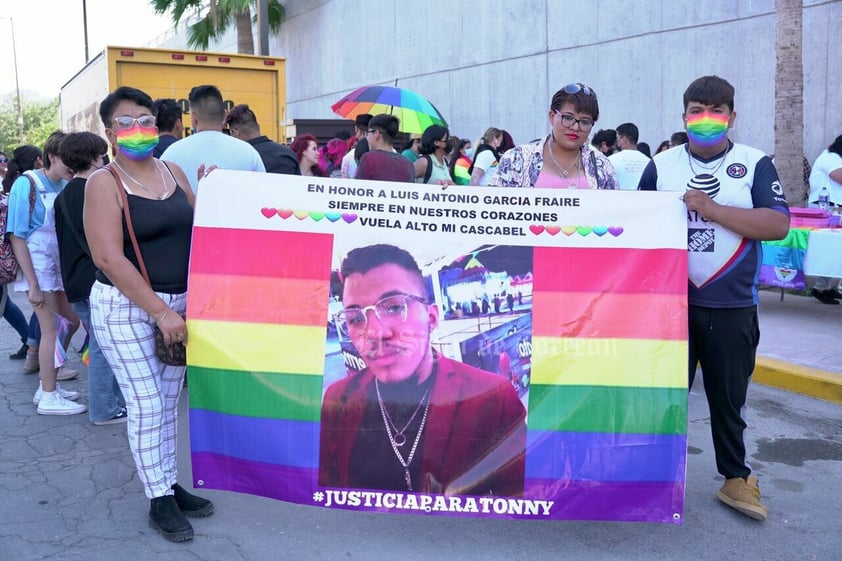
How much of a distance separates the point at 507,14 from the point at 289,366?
1422cm

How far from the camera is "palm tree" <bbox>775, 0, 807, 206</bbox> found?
9.90 metres

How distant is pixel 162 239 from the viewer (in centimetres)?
363

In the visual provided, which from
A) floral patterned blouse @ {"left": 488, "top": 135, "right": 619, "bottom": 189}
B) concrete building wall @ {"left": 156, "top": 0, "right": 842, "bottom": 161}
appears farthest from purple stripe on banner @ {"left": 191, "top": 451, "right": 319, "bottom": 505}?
concrete building wall @ {"left": 156, "top": 0, "right": 842, "bottom": 161}

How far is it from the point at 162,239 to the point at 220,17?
2168cm

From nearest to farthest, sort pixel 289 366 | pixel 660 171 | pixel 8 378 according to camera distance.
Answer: pixel 289 366 < pixel 660 171 < pixel 8 378

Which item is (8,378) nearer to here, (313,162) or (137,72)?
(313,162)

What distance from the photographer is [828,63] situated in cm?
1099

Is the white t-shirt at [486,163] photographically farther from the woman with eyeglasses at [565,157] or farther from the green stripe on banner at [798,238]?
the woman with eyeglasses at [565,157]

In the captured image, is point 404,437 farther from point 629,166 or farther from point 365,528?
point 629,166

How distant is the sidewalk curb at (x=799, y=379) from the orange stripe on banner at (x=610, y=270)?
314cm

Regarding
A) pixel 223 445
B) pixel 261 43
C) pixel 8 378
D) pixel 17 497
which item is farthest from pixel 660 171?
pixel 261 43

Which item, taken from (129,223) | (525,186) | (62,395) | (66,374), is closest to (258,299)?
(129,223)

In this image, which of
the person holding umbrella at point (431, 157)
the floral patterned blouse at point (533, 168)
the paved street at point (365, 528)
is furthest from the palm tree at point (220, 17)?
the floral patterned blouse at point (533, 168)

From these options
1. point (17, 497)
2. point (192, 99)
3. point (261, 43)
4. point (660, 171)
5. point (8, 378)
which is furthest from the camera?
point (261, 43)
